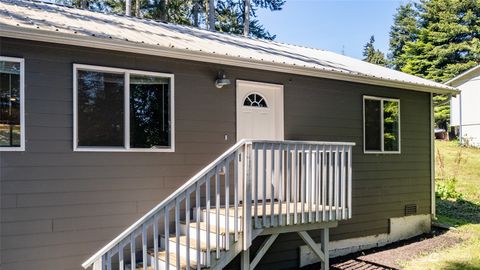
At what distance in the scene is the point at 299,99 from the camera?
277 inches

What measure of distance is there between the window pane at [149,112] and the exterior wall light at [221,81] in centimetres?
75

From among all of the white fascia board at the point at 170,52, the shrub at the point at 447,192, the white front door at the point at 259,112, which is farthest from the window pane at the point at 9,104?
the shrub at the point at 447,192

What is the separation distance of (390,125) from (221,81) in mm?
4195

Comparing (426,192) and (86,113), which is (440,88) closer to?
(426,192)

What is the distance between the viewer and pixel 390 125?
853cm

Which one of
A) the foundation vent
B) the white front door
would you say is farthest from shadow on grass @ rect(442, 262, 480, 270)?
the white front door

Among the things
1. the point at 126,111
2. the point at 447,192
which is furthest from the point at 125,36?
the point at 447,192

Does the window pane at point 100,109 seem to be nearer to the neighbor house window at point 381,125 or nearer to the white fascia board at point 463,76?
the neighbor house window at point 381,125

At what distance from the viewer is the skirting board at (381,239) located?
708 centimetres

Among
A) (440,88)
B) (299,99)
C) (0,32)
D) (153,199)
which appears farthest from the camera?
(440,88)

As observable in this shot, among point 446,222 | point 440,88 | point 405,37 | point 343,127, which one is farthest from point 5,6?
point 405,37

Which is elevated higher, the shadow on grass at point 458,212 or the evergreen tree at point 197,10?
the evergreen tree at point 197,10

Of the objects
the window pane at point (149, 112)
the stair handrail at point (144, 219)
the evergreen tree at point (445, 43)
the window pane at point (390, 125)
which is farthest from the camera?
the evergreen tree at point (445, 43)

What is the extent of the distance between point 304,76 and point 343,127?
1306 mm
